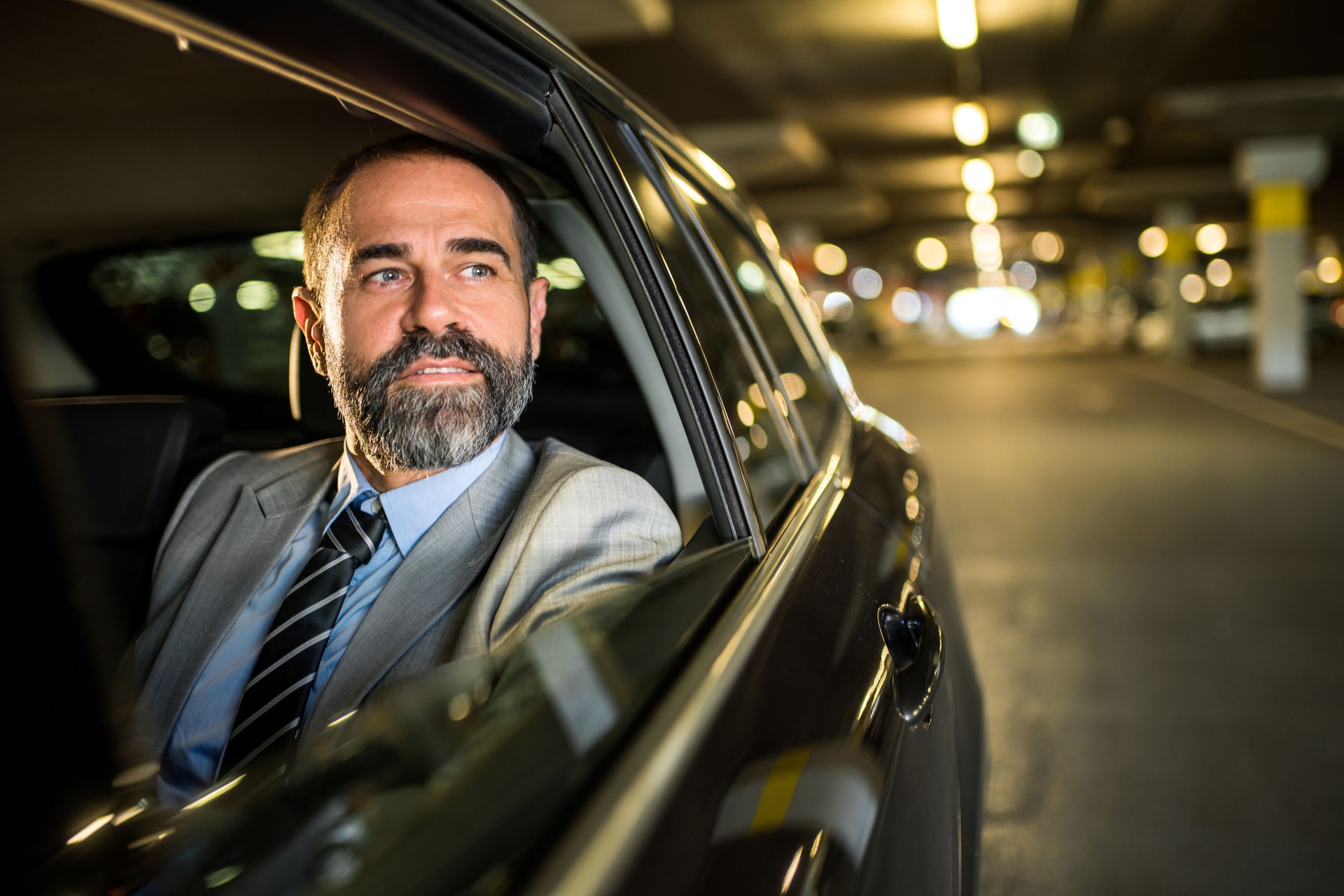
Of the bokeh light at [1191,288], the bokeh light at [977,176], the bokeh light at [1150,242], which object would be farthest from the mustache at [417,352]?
the bokeh light at [1150,242]

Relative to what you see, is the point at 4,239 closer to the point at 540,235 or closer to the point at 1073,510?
the point at 540,235

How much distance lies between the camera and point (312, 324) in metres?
1.68

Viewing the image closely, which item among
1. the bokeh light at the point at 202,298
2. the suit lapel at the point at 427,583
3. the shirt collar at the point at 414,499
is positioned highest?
the bokeh light at the point at 202,298

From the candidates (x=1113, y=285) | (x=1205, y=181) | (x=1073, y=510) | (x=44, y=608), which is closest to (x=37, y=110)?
(x=44, y=608)

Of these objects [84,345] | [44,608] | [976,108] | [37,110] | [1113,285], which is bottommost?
[1113,285]

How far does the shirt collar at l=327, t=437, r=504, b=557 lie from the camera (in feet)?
5.47

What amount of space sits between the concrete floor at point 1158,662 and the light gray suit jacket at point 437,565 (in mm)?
1527

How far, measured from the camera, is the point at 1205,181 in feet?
94.2

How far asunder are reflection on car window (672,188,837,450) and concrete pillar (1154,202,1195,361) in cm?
2733

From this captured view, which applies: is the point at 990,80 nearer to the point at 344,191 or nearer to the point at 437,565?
the point at 344,191

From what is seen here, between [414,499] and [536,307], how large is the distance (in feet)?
1.27

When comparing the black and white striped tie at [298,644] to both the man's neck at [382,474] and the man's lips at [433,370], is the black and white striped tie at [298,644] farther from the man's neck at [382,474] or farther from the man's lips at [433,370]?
the man's lips at [433,370]

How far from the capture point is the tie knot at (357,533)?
1.64 metres

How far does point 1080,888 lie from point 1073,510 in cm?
547
